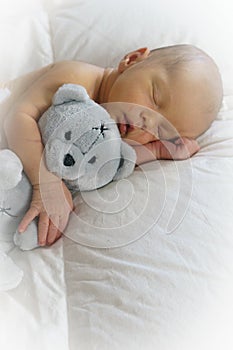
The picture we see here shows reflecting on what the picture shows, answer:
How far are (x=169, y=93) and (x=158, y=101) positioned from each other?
0.03 m

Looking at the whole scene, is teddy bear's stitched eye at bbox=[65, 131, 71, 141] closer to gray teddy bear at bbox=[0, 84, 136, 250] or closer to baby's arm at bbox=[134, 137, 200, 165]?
gray teddy bear at bbox=[0, 84, 136, 250]

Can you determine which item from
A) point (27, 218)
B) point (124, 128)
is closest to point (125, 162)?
point (124, 128)

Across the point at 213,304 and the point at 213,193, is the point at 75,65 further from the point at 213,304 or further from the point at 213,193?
the point at 213,304

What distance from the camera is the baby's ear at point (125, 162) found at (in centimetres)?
101

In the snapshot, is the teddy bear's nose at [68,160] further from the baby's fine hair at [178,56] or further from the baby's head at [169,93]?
the baby's fine hair at [178,56]

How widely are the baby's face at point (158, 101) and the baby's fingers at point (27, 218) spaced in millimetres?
228

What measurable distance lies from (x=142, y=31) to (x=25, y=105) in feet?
1.32

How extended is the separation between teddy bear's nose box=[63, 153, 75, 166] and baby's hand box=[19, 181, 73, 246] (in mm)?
42

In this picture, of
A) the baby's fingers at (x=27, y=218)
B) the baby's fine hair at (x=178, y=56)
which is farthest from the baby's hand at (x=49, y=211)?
Result: the baby's fine hair at (x=178, y=56)

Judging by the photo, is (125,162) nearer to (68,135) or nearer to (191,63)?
(68,135)

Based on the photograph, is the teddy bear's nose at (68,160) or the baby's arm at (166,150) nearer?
the teddy bear's nose at (68,160)

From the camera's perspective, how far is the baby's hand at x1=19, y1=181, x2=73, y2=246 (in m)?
0.95

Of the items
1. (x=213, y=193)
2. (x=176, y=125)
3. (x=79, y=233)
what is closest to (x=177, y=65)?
(x=176, y=125)

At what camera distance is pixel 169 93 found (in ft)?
3.44
